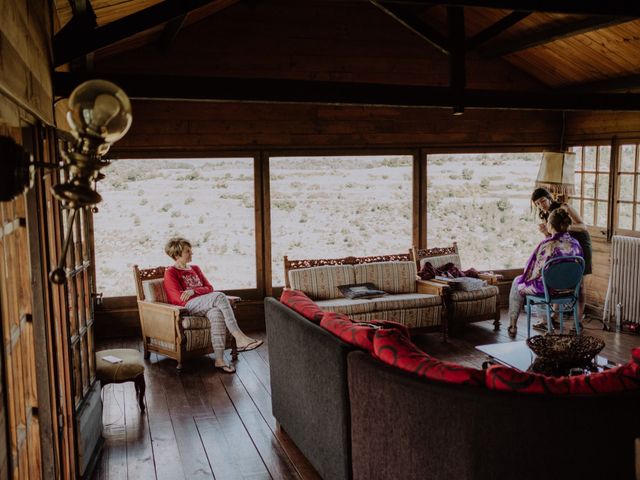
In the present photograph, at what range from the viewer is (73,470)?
3.70 m

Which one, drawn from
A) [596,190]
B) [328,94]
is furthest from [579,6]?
[596,190]

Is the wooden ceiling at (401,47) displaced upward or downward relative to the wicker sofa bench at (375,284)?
upward

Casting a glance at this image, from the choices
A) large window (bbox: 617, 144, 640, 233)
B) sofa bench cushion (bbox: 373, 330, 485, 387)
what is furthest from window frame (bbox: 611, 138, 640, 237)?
sofa bench cushion (bbox: 373, 330, 485, 387)

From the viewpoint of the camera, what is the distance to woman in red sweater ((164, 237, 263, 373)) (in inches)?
246

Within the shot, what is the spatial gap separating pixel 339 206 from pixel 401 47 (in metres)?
2.07

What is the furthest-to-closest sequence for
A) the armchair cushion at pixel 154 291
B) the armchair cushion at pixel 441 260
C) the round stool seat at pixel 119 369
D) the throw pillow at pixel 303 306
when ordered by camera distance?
the armchair cushion at pixel 441 260
the armchair cushion at pixel 154 291
the round stool seat at pixel 119 369
the throw pillow at pixel 303 306

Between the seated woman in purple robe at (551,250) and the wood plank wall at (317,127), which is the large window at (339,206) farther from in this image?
the seated woman in purple robe at (551,250)

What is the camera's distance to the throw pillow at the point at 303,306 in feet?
13.6

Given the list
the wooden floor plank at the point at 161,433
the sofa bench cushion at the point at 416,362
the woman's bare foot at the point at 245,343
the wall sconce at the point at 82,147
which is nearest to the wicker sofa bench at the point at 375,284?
the woman's bare foot at the point at 245,343

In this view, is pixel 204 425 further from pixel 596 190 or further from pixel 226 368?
pixel 596 190

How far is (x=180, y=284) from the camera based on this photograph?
21.1 ft

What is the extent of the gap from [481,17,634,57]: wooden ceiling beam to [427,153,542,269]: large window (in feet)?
4.49

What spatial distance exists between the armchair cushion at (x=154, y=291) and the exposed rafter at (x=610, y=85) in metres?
5.47

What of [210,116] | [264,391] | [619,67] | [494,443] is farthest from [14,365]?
[619,67]
